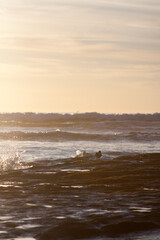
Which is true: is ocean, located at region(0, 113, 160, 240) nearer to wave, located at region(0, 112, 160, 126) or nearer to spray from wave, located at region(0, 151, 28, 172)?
spray from wave, located at region(0, 151, 28, 172)

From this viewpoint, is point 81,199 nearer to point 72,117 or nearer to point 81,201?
point 81,201

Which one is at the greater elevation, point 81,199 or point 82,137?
point 82,137

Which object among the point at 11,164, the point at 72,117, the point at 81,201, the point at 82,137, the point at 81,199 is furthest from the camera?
the point at 72,117

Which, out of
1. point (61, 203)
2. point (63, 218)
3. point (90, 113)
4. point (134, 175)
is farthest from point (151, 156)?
point (90, 113)

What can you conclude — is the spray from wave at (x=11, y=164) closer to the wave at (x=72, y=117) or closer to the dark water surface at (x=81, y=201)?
the dark water surface at (x=81, y=201)

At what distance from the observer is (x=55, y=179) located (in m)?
18.4

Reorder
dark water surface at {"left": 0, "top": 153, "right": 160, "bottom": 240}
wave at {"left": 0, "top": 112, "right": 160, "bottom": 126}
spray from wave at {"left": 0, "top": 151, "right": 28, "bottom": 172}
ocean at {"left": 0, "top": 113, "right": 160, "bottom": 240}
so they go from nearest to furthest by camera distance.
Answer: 1. ocean at {"left": 0, "top": 113, "right": 160, "bottom": 240}
2. dark water surface at {"left": 0, "top": 153, "right": 160, "bottom": 240}
3. spray from wave at {"left": 0, "top": 151, "right": 28, "bottom": 172}
4. wave at {"left": 0, "top": 112, "right": 160, "bottom": 126}

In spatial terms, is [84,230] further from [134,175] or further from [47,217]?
[134,175]

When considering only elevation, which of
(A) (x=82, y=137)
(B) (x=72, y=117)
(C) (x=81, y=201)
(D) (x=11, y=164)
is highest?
(B) (x=72, y=117)

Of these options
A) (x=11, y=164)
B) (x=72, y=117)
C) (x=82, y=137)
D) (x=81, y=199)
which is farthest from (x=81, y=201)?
(x=72, y=117)

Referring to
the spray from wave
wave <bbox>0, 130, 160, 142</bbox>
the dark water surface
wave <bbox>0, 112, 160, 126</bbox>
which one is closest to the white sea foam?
the spray from wave

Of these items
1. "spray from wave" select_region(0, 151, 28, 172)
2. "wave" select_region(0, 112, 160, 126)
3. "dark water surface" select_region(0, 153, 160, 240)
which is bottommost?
"dark water surface" select_region(0, 153, 160, 240)

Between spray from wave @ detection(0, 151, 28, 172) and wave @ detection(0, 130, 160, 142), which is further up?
wave @ detection(0, 130, 160, 142)

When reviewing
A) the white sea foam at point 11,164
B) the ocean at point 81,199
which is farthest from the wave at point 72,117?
the ocean at point 81,199
